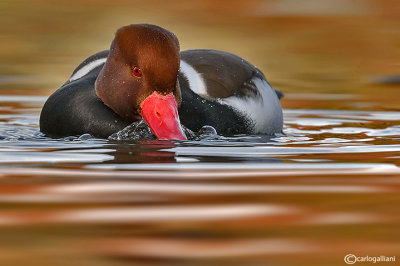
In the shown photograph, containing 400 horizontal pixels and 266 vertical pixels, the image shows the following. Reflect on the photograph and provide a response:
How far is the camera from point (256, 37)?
1373 centimetres

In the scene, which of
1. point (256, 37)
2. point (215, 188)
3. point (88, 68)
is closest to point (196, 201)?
point (215, 188)

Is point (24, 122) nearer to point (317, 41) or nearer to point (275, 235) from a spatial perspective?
point (275, 235)

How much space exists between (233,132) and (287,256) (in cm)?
359

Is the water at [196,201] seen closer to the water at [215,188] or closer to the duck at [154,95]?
the water at [215,188]

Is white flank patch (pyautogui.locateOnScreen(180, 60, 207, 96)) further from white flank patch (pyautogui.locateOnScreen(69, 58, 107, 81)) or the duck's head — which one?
white flank patch (pyautogui.locateOnScreen(69, 58, 107, 81))

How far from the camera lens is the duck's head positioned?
6008 mm

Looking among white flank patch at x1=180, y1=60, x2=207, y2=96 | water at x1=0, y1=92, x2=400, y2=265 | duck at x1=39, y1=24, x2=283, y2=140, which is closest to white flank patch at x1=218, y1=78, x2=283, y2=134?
duck at x1=39, y1=24, x2=283, y2=140

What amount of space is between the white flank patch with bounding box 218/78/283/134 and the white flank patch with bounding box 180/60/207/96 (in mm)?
162

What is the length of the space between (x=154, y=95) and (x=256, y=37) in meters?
7.75

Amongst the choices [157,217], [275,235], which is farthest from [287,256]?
[157,217]

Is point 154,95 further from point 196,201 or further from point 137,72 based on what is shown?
point 196,201

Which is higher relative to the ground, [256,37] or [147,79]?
[256,37]

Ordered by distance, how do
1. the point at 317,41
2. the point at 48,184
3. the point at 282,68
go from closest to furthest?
1. the point at 48,184
2. the point at 282,68
3. the point at 317,41

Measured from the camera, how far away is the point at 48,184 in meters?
4.23
